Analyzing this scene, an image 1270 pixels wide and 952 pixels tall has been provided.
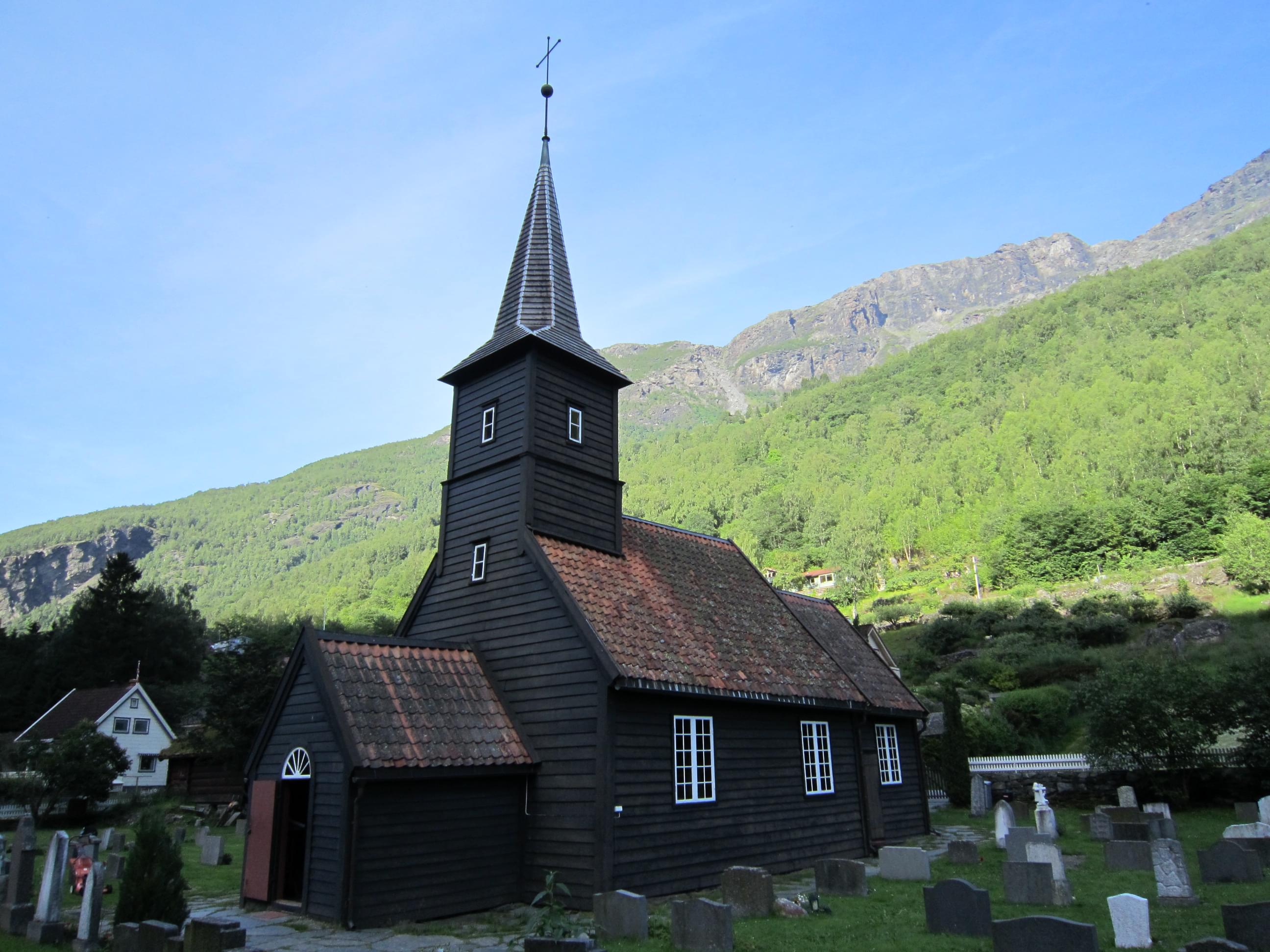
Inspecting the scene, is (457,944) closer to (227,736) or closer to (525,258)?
(525,258)

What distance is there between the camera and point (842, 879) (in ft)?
40.8

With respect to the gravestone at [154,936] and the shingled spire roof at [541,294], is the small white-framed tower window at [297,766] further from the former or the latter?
the shingled spire roof at [541,294]

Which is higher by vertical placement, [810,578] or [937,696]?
[810,578]

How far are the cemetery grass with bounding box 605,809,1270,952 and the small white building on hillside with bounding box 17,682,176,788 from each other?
4367 centimetres

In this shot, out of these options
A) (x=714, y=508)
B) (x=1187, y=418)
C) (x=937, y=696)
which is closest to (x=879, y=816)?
(x=937, y=696)

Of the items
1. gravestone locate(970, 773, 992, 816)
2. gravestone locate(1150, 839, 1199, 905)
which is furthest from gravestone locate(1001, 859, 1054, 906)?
gravestone locate(970, 773, 992, 816)

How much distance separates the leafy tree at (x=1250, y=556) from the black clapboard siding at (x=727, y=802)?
46.7 m

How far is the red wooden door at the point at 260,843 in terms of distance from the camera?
12819mm

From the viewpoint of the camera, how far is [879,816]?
763 inches

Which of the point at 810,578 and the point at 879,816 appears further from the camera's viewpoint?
the point at 810,578

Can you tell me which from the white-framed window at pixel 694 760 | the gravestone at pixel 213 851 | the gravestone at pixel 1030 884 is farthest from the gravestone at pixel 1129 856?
the gravestone at pixel 213 851

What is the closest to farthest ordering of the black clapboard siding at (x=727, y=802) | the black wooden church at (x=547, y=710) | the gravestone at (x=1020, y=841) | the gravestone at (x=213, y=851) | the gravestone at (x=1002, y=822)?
the black wooden church at (x=547, y=710) < the black clapboard siding at (x=727, y=802) < the gravestone at (x=1020, y=841) < the gravestone at (x=1002, y=822) < the gravestone at (x=213, y=851)

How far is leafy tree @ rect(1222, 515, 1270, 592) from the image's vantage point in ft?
164

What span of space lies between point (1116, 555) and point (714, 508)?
210ft
